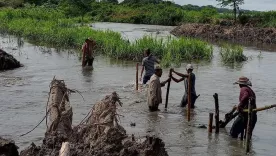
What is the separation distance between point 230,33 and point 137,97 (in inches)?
1109

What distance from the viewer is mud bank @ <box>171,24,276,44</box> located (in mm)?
39250

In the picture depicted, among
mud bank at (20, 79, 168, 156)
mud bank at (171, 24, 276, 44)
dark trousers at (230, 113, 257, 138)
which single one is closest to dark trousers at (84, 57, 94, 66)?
dark trousers at (230, 113, 257, 138)

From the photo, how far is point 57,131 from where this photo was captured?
863cm

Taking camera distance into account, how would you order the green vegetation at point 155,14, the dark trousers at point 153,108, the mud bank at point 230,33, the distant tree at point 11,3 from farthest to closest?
1. the distant tree at point 11,3
2. the green vegetation at point 155,14
3. the mud bank at point 230,33
4. the dark trousers at point 153,108

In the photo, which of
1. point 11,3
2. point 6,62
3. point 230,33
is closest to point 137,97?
point 6,62

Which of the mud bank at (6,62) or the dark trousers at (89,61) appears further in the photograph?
the dark trousers at (89,61)

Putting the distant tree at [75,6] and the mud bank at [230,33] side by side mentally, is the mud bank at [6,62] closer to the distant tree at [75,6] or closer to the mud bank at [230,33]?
the mud bank at [230,33]

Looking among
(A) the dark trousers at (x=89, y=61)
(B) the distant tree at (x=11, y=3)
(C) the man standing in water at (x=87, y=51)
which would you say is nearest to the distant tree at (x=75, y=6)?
(B) the distant tree at (x=11, y=3)

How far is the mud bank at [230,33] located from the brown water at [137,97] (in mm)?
11936

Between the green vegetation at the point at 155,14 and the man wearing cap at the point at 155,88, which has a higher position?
the green vegetation at the point at 155,14

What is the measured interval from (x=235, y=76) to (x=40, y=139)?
11939mm

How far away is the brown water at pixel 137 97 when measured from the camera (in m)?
10.7

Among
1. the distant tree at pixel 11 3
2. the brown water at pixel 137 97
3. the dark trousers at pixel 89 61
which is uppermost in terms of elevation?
the distant tree at pixel 11 3

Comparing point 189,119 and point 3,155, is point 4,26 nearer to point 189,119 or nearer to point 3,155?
point 189,119
